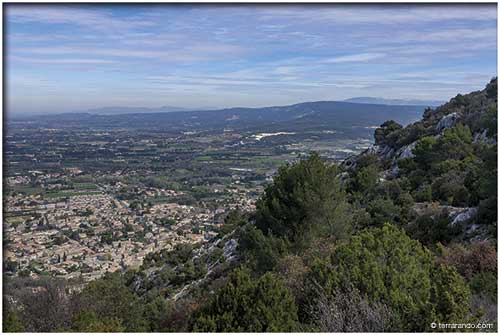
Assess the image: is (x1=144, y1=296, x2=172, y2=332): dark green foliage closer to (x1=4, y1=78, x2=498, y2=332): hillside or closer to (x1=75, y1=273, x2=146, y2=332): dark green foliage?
(x1=4, y1=78, x2=498, y2=332): hillside

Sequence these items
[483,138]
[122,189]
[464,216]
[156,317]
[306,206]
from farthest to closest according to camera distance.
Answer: [122,189], [483,138], [306,206], [464,216], [156,317]

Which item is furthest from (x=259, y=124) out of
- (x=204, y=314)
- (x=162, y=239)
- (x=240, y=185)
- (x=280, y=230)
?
(x=204, y=314)

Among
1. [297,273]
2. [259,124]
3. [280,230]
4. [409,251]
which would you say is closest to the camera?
[409,251]

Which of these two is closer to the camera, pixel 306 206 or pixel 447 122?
pixel 306 206

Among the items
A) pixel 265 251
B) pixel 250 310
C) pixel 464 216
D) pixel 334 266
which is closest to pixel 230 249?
pixel 265 251

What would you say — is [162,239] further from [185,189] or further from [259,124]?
[259,124]

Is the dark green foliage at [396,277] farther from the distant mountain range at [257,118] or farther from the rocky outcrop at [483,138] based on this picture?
the distant mountain range at [257,118]

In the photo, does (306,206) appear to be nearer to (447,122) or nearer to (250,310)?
(250,310)
